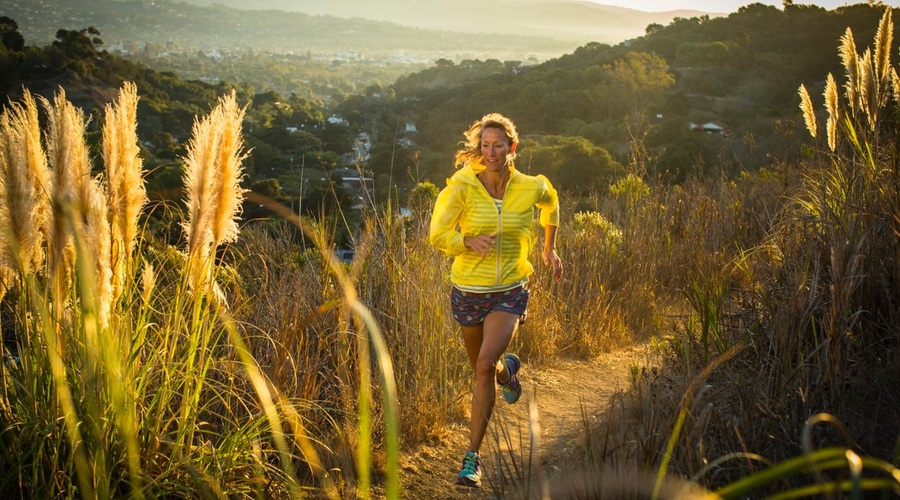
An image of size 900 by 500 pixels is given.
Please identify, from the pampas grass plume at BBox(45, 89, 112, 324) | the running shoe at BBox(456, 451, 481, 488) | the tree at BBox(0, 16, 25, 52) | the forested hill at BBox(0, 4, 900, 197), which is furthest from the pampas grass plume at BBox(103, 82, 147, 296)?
the tree at BBox(0, 16, 25, 52)

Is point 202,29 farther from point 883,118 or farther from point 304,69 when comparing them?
point 883,118

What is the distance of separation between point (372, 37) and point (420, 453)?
177856 millimetres

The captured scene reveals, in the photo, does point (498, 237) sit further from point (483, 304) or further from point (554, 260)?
point (554, 260)

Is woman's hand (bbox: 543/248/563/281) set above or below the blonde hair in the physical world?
below

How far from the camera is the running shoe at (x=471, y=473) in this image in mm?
3629

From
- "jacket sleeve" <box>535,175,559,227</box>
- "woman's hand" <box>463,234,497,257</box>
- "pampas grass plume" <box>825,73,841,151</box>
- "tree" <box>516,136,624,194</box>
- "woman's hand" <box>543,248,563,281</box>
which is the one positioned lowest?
"tree" <box>516,136,624,194</box>

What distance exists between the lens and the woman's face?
3959 mm

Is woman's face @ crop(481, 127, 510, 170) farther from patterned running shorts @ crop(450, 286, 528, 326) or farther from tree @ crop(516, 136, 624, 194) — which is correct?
tree @ crop(516, 136, 624, 194)

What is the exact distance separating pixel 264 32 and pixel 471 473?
172421 mm

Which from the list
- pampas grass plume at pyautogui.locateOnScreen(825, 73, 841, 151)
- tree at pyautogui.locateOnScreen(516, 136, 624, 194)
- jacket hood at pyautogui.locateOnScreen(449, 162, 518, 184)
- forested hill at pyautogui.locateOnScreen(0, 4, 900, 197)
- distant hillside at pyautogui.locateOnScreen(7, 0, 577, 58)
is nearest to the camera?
jacket hood at pyautogui.locateOnScreen(449, 162, 518, 184)

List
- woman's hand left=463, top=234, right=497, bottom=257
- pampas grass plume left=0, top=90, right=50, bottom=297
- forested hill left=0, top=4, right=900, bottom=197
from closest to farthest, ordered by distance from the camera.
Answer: pampas grass plume left=0, top=90, right=50, bottom=297 < woman's hand left=463, top=234, right=497, bottom=257 < forested hill left=0, top=4, right=900, bottom=197

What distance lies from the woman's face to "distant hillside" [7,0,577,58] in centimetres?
11875

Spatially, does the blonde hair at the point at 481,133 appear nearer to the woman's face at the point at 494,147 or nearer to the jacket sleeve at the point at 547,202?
the woman's face at the point at 494,147

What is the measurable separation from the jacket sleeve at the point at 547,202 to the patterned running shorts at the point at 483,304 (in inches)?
20.5
